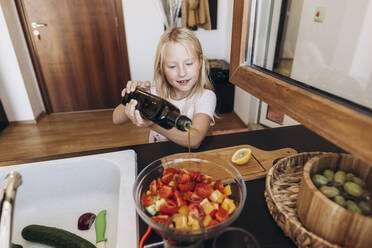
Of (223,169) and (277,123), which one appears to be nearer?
(223,169)

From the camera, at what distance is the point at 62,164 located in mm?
858

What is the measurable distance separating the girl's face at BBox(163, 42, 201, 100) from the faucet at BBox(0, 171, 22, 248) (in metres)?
0.80

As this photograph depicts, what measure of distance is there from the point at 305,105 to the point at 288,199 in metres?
0.26

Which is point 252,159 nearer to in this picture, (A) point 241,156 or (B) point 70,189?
(A) point 241,156

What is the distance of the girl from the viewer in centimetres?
100

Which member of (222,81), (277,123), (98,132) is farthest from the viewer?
(222,81)

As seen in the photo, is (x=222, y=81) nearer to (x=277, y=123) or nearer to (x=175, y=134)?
(x=277, y=123)

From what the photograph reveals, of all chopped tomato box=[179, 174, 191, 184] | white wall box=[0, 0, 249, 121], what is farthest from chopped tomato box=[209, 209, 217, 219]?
white wall box=[0, 0, 249, 121]

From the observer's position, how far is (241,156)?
2.78 feet

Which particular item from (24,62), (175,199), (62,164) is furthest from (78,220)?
(24,62)

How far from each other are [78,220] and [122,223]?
28 cm

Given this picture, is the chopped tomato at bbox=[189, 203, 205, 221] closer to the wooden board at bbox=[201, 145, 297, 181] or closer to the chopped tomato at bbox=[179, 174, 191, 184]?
the chopped tomato at bbox=[179, 174, 191, 184]

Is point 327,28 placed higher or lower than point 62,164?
higher

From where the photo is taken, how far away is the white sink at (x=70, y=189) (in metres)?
0.82
